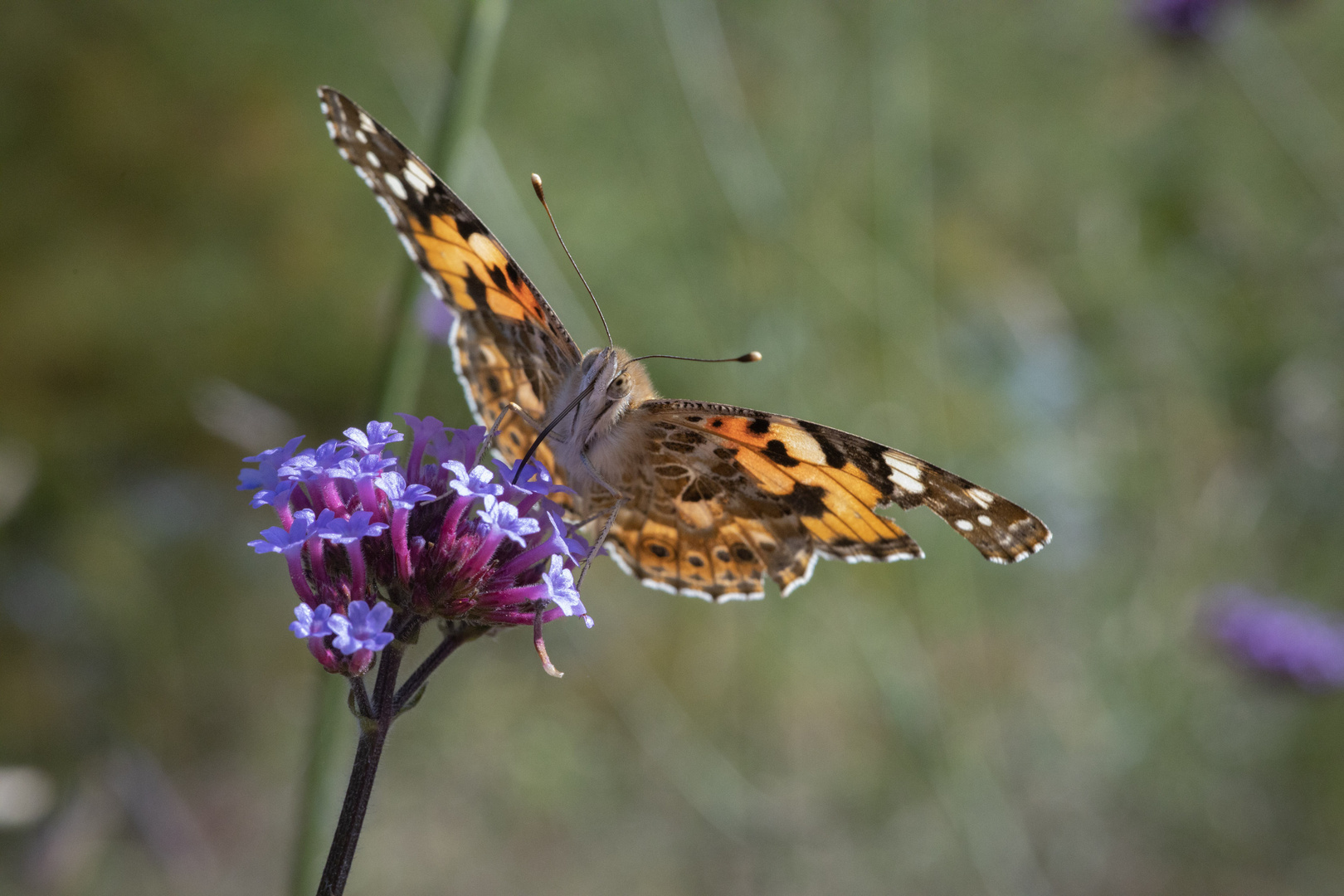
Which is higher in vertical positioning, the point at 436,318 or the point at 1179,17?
the point at 1179,17

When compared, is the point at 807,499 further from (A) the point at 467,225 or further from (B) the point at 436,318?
(B) the point at 436,318

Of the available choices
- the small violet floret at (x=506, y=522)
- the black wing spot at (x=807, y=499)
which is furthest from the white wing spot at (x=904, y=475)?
the small violet floret at (x=506, y=522)

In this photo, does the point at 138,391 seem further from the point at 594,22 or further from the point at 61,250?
the point at 594,22

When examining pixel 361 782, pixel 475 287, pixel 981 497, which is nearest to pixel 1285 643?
pixel 981 497

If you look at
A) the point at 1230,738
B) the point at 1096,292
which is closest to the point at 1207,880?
the point at 1230,738

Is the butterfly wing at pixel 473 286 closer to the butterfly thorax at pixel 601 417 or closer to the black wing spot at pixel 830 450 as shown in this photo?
the butterfly thorax at pixel 601 417

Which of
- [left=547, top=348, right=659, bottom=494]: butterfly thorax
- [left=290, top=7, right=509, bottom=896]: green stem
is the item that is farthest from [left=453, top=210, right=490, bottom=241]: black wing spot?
[left=547, top=348, right=659, bottom=494]: butterfly thorax

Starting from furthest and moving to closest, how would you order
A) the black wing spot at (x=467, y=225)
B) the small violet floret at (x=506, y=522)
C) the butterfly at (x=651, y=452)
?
the black wing spot at (x=467, y=225), the butterfly at (x=651, y=452), the small violet floret at (x=506, y=522)
